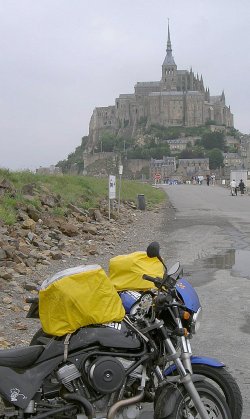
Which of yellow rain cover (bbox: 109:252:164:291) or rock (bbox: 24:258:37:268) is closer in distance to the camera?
yellow rain cover (bbox: 109:252:164:291)

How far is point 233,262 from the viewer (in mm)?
13562

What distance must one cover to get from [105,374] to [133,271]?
102cm

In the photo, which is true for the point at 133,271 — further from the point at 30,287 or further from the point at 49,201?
the point at 49,201

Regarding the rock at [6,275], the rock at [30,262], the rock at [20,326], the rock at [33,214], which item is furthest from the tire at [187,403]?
the rock at [33,214]

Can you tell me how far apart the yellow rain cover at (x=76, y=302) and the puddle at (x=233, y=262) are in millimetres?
7756

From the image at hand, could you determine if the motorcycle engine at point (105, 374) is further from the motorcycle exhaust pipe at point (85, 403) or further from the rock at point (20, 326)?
the rock at point (20, 326)

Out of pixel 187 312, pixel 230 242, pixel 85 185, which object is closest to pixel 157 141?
pixel 85 185

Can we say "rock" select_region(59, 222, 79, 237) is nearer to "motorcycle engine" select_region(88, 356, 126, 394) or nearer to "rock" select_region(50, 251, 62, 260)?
"rock" select_region(50, 251, 62, 260)

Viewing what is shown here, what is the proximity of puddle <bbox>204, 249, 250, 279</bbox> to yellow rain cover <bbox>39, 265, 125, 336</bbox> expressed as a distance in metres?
7.76

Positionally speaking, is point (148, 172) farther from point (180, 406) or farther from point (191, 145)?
point (180, 406)

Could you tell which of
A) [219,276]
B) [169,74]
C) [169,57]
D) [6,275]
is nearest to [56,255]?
[6,275]

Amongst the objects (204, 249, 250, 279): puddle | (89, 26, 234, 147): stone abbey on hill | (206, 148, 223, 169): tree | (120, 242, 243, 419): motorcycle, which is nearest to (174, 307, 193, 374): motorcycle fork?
(120, 242, 243, 419): motorcycle

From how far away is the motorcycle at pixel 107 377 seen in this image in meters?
4.11

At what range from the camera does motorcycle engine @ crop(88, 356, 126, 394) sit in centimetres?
409
